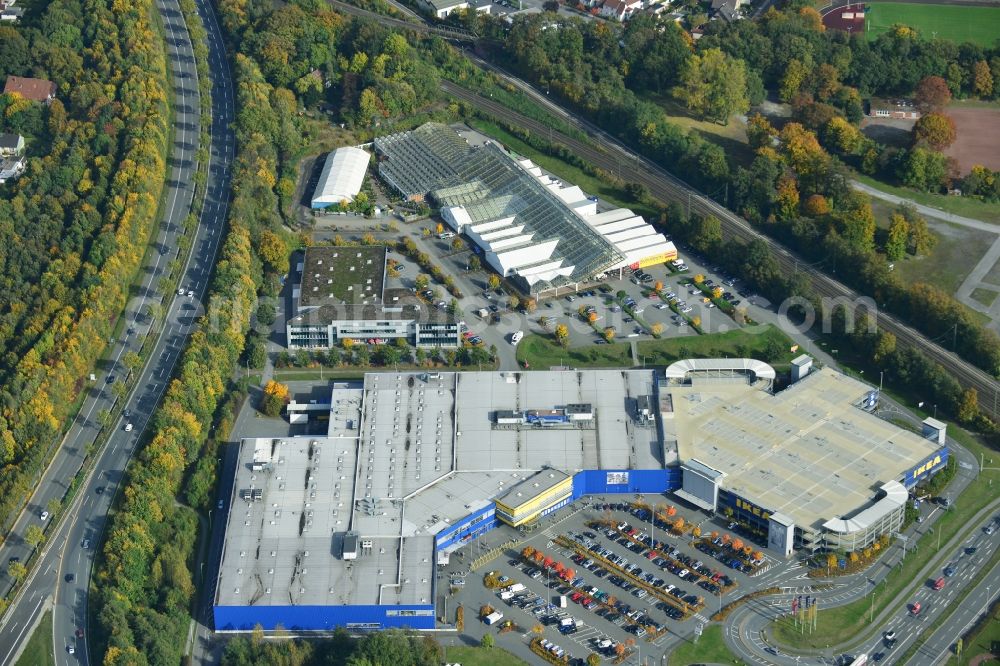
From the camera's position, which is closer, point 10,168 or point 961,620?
point 961,620

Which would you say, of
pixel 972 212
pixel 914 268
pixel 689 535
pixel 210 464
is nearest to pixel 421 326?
pixel 210 464

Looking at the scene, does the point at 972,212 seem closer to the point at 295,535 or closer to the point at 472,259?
the point at 472,259

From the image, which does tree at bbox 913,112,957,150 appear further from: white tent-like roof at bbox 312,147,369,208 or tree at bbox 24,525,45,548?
tree at bbox 24,525,45,548

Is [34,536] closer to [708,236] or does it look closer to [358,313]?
[358,313]

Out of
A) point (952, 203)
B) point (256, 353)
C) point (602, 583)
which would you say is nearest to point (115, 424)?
point (256, 353)

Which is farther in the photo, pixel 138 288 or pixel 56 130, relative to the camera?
pixel 56 130

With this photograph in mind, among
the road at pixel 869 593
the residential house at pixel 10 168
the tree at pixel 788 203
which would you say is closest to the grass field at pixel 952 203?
the tree at pixel 788 203
